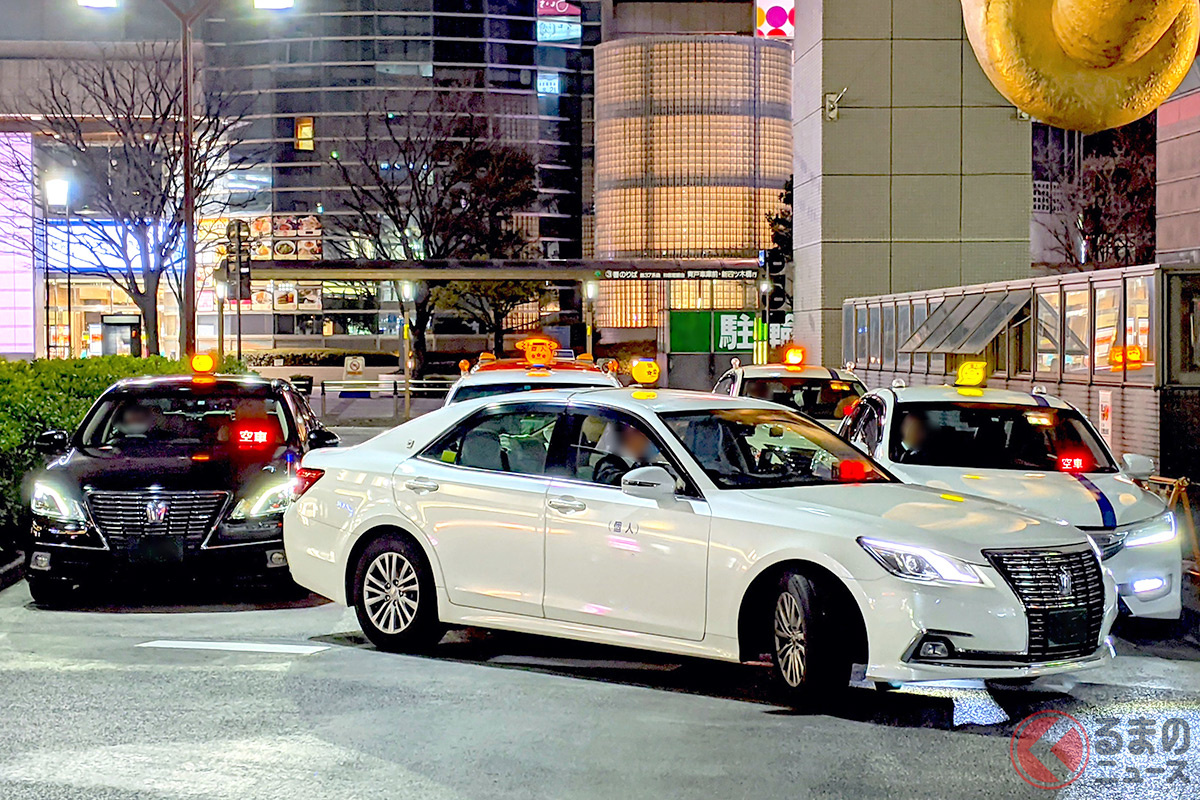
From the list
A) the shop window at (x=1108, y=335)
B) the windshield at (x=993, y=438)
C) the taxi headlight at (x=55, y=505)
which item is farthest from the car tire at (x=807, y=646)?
the shop window at (x=1108, y=335)

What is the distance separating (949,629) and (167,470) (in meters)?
5.94

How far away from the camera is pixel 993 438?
1143cm

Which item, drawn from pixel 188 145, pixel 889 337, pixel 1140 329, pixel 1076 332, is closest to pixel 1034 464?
pixel 1140 329

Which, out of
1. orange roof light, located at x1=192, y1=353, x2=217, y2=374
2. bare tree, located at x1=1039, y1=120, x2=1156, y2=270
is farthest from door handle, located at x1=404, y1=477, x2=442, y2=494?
bare tree, located at x1=1039, y1=120, x2=1156, y2=270

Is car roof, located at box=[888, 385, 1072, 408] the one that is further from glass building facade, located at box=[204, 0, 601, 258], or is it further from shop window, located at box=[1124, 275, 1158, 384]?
glass building facade, located at box=[204, 0, 601, 258]

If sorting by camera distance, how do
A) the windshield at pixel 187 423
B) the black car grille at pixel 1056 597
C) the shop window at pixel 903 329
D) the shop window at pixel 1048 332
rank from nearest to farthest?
the black car grille at pixel 1056 597 < the windshield at pixel 187 423 < the shop window at pixel 1048 332 < the shop window at pixel 903 329

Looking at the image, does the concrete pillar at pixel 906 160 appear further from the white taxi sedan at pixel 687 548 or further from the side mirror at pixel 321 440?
the white taxi sedan at pixel 687 548

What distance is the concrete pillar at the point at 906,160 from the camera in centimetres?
3366

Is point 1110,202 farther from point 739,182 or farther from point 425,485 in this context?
point 425,485

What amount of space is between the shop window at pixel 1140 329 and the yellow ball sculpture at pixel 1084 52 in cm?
366

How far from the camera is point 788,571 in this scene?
7434 mm

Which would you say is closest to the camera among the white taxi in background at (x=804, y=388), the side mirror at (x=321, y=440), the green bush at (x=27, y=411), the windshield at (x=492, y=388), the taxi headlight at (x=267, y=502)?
the taxi headlight at (x=267, y=502)

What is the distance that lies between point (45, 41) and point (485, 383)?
82177 mm

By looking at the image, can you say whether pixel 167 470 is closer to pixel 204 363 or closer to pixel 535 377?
pixel 204 363
